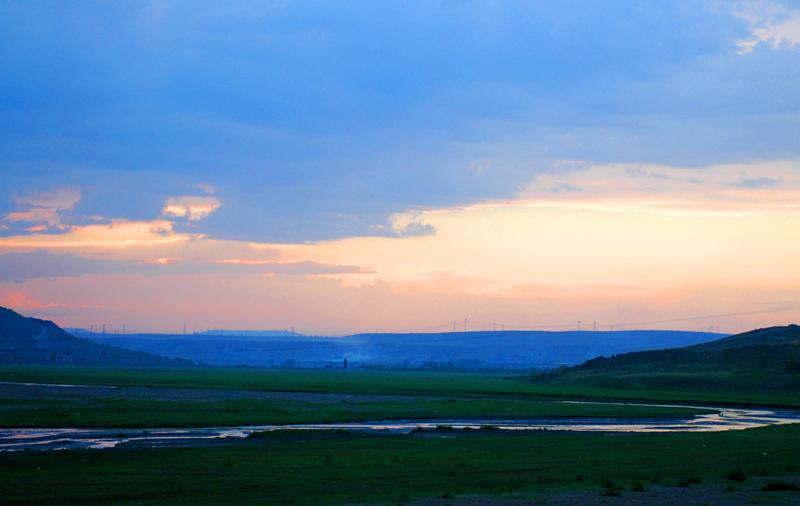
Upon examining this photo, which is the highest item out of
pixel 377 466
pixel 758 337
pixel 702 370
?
pixel 758 337

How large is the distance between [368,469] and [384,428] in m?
19.4

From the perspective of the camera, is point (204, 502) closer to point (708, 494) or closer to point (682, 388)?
point (708, 494)

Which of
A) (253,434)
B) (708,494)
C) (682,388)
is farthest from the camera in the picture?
(682,388)

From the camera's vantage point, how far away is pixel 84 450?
32.8 meters

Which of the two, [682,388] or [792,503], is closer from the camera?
[792,503]

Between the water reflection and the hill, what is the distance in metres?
30.3

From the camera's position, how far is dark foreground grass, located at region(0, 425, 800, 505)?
913 inches

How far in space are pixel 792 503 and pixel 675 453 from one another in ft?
44.9

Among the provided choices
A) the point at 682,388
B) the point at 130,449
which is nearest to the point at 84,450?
the point at 130,449

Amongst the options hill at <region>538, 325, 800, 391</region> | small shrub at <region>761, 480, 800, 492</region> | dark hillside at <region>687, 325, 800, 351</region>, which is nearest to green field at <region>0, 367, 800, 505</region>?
small shrub at <region>761, 480, 800, 492</region>

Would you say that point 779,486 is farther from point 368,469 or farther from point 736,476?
point 368,469

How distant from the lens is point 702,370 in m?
112

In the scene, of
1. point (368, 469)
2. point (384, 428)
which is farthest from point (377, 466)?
point (384, 428)

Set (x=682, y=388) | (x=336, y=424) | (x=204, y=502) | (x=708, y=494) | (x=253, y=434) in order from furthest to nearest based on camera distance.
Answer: (x=682, y=388), (x=336, y=424), (x=253, y=434), (x=708, y=494), (x=204, y=502)
